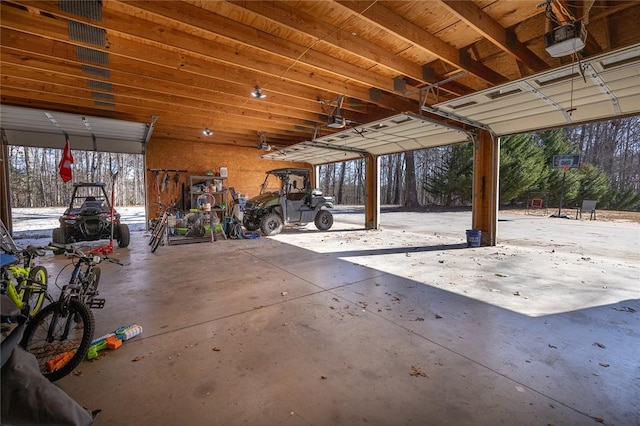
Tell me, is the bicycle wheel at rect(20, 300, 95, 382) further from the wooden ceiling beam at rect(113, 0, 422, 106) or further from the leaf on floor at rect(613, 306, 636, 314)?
the leaf on floor at rect(613, 306, 636, 314)

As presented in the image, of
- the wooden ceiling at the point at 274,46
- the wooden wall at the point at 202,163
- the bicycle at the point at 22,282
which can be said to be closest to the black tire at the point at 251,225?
the wooden wall at the point at 202,163

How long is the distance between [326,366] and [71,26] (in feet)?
13.6

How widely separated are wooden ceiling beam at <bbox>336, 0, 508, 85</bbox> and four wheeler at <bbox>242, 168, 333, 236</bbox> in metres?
5.31

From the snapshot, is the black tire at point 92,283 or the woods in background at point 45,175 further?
the woods in background at point 45,175

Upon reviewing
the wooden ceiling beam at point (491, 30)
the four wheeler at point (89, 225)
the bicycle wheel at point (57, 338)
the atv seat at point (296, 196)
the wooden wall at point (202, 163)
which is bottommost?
the bicycle wheel at point (57, 338)

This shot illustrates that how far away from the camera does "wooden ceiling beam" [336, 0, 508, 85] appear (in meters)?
2.71

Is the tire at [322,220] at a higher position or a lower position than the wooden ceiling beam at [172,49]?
lower

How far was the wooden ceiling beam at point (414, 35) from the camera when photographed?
271 cm

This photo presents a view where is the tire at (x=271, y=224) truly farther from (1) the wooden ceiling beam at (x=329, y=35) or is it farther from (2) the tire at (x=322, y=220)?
(1) the wooden ceiling beam at (x=329, y=35)

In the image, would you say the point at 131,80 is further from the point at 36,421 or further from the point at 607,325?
the point at 607,325

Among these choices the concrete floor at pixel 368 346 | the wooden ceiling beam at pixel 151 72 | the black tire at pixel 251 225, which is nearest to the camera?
the concrete floor at pixel 368 346

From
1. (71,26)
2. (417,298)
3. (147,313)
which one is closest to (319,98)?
(71,26)

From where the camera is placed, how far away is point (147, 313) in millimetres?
2770

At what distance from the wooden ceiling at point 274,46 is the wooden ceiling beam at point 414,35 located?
13 millimetres
